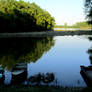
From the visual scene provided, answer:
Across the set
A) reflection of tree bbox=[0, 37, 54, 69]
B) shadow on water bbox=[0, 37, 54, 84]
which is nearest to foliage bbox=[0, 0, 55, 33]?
reflection of tree bbox=[0, 37, 54, 69]

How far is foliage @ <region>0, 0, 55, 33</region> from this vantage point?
63.3m

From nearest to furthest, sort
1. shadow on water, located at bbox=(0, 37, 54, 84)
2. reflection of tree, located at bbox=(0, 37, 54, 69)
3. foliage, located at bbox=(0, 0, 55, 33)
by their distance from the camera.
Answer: shadow on water, located at bbox=(0, 37, 54, 84) → reflection of tree, located at bbox=(0, 37, 54, 69) → foliage, located at bbox=(0, 0, 55, 33)

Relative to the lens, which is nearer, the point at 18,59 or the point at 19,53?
the point at 18,59

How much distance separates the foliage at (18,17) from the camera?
63.3 metres

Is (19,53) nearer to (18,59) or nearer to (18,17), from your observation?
(18,59)

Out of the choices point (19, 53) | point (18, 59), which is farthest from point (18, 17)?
point (18, 59)

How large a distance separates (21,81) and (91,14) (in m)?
46.1

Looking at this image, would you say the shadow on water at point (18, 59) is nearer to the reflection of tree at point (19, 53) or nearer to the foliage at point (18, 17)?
the reflection of tree at point (19, 53)

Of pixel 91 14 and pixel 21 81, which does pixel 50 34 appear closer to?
pixel 91 14

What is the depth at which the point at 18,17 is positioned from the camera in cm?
6762

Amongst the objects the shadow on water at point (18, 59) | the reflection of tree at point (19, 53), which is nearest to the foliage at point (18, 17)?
the reflection of tree at point (19, 53)

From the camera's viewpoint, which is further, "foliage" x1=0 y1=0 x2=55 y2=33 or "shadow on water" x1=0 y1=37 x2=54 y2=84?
"foliage" x1=0 y1=0 x2=55 y2=33

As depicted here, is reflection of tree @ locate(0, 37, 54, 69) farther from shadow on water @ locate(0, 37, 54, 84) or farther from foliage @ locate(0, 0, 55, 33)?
foliage @ locate(0, 0, 55, 33)

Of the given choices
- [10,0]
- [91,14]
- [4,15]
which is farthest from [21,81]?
[10,0]
